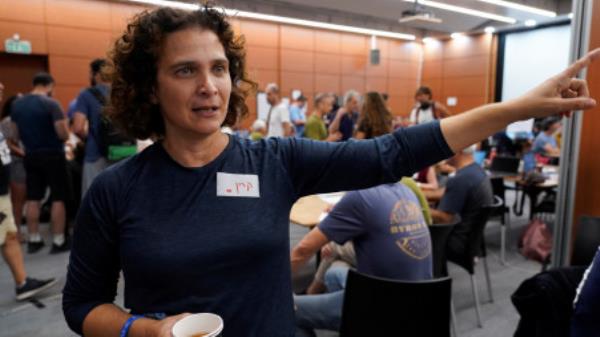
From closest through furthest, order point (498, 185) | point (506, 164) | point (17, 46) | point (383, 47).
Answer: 1. point (498, 185)
2. point (506, 164)
3. point (17, 46)
4. point (383, 47)

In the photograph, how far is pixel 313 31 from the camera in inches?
437

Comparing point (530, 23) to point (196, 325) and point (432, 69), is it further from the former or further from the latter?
point (196, 325)

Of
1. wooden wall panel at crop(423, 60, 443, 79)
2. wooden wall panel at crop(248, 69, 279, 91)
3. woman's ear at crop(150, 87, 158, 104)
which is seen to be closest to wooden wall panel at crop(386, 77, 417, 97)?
wooden wall panel at crop(423, 60, 443, 79)

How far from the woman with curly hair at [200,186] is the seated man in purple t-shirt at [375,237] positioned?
83cm

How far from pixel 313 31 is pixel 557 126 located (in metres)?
7.05

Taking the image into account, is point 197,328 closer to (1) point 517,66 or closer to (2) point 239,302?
(2) point 239,302

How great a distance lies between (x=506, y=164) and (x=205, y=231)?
16.5ft

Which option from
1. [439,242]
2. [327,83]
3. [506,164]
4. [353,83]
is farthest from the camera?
[353,83]

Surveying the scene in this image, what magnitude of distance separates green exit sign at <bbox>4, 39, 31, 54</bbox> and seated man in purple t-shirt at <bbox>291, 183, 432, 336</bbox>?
310 inches

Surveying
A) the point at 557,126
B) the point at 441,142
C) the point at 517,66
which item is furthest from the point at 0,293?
the point at 517,66

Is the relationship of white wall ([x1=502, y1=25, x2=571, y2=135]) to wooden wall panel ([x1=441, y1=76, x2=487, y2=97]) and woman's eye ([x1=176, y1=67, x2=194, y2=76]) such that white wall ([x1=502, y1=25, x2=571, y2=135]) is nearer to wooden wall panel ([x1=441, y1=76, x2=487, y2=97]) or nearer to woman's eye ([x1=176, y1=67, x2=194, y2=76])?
wooden wall panel ([x1=441, y1=76, x2=487, y2=97])

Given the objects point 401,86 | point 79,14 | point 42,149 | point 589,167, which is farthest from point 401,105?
point 589,167

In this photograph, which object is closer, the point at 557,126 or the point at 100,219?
the point at 100,219

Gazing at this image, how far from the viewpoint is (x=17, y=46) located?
24.6 feet
